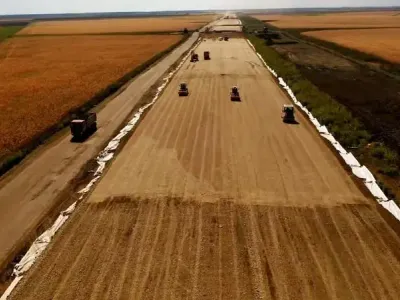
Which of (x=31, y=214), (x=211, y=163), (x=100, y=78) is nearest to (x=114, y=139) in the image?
(x=211, y=163)

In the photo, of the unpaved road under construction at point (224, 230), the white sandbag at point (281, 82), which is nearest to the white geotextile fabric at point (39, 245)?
the unpaved road under construction at point (224, 230)

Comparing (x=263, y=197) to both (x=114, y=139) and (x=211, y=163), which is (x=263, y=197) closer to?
(x=211, y=163)

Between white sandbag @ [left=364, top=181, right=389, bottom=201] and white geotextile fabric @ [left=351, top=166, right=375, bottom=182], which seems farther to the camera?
white geotextile fabric @ [left=351, top=166, right=375, bottom=182]

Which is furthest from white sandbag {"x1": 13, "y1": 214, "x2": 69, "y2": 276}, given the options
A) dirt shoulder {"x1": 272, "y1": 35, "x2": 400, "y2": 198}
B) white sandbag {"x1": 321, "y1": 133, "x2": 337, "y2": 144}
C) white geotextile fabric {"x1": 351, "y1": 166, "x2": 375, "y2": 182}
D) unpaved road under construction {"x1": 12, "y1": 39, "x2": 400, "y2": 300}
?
white sandbag {"x1": 321, "y1": 133, "x2": 337, "y2": 144}

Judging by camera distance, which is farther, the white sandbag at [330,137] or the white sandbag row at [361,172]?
the white sandbag at [330,137]

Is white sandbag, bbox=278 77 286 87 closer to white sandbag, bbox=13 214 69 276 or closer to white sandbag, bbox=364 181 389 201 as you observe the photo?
white sandbag, bbox=364 181 389 201

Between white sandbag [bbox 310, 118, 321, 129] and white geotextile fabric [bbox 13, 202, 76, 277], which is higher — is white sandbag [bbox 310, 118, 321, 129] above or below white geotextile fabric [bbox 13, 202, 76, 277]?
above

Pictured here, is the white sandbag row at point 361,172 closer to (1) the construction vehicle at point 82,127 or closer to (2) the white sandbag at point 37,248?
(2) the white sandbag at point 37,248

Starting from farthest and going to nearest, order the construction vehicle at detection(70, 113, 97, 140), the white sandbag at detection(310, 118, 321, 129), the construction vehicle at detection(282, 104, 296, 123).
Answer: the construction vehicle at detection(282, 104, 296, 123), the white sandbag at detection(310, 118, 321, 129), the construction vehicle at detection(70, 113, 97, 140)
